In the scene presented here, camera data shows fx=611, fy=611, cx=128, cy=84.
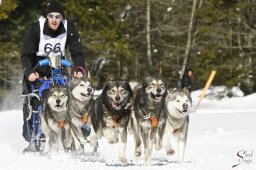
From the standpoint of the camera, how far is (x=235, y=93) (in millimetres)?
26531

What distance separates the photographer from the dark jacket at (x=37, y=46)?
26.8ft

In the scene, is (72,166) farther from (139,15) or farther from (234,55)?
(139,15)

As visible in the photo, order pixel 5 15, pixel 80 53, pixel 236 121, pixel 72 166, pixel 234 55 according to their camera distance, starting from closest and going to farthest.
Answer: pixel 72 166 < pixel 80 53 < pixel 236 121 < pixel 5 15 < pixel 234 55

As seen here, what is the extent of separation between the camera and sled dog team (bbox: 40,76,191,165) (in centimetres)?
731

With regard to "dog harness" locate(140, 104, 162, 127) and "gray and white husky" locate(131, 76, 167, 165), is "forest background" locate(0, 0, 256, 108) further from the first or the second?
"dog harness" locate(140, 104, 162, 127)

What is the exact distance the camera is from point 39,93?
8148 mm

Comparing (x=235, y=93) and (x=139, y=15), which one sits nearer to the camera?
(x=235, y=93)

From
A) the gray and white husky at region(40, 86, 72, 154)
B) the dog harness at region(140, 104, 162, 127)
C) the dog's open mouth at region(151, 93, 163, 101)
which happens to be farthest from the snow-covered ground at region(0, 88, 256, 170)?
the dog's open mouth at region(151, 93, 163, 101)

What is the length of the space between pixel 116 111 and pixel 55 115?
85 centimetres

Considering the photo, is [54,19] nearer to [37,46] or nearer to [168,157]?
[37,46]

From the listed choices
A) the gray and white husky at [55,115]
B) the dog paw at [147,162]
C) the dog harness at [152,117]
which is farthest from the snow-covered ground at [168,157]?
the dog harness at [152,117]

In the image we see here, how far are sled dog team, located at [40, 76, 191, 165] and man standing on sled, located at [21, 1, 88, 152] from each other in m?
0.43


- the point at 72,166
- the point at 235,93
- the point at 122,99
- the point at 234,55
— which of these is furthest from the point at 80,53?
the point at 234,55

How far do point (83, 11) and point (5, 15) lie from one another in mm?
3869
